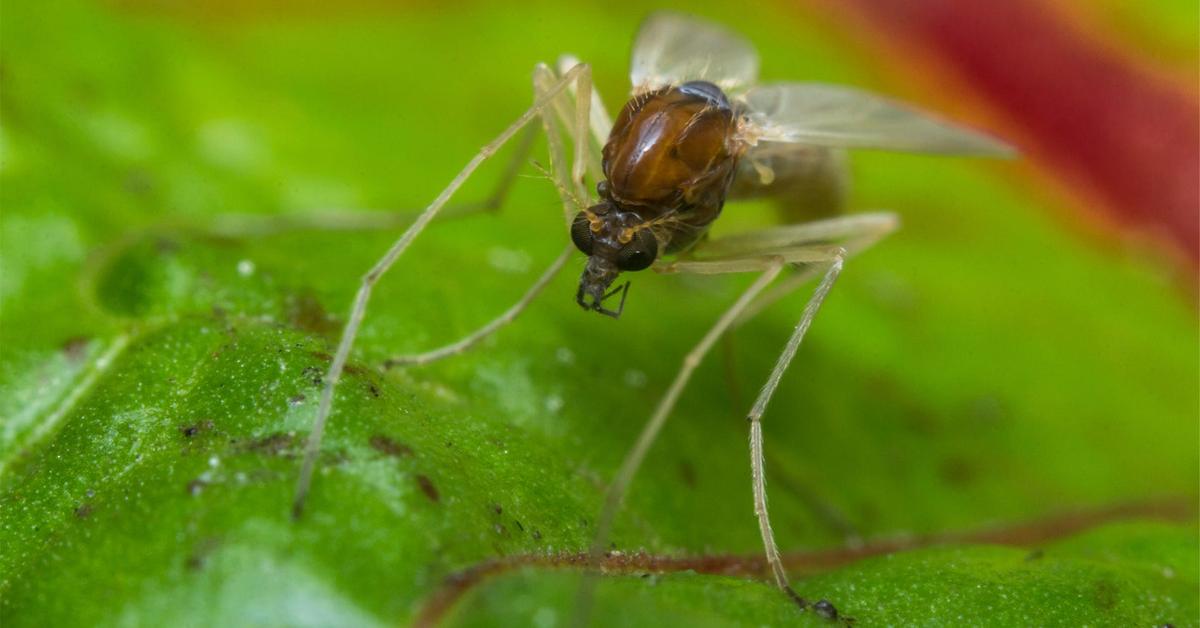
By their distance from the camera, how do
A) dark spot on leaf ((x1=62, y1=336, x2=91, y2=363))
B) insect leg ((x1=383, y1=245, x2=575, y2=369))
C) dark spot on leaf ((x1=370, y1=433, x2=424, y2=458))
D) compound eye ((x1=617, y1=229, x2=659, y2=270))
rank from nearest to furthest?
1. dark spot on leaf ((x1=370, y1=433, x2=424, y2=458))
2. dark spot on leaf ((x1=62, y1=336, x2=91, y2=363))
3. insect leg ((x1=383, y1=245, x2=575, y2=369))
4. compound eye ((x1=617, y1=229, x2=659, y2=270))

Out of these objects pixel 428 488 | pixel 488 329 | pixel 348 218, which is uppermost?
pixel 348 218

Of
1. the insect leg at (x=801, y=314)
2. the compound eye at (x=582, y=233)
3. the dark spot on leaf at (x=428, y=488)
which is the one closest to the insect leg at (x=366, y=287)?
the dark spot on leaf at (x=428, y=488)

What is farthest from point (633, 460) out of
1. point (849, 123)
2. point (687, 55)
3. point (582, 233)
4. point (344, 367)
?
point (687, 55)

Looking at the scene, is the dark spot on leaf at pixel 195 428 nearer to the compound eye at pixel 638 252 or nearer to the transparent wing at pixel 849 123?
the compound eye at pixel 638 252

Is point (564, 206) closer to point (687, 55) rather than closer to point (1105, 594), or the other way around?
point (687, 55)

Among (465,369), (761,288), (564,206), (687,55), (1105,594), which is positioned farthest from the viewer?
(687,55)

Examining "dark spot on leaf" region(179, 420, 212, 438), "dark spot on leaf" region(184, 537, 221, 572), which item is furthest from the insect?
"dark spot on leaf" region(184, 537, 221, 572)

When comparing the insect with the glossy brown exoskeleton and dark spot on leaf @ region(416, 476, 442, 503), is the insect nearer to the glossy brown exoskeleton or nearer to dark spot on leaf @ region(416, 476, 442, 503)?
the glossy brown exoskeleton
